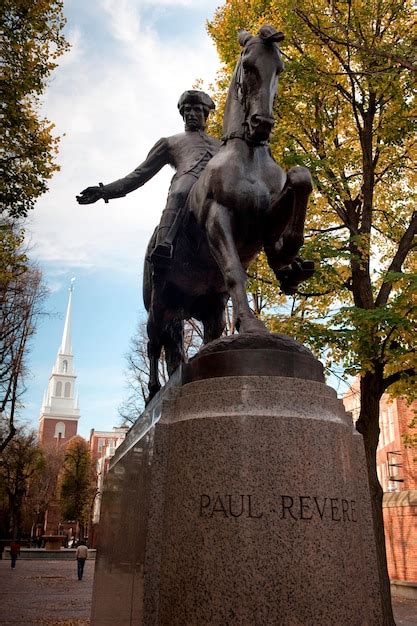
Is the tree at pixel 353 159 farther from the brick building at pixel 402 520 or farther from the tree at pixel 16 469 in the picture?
the tree at pixel 16 469

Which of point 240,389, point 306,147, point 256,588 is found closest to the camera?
point 256,588

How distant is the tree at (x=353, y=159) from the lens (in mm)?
12000

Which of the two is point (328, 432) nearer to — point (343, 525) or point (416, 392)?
point (343, 525)

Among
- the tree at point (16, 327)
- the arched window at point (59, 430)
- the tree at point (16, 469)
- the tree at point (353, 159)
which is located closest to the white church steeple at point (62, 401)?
the arched window at point (59, 430)

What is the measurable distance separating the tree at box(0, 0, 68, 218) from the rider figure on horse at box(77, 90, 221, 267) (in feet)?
27.2

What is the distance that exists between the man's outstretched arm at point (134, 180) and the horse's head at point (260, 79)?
5.94 ft

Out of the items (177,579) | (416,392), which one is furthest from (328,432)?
(416,392)

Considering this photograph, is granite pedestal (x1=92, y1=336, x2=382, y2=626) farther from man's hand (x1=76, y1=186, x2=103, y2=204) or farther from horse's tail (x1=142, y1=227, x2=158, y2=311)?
man's hand (x1=76, y1=186, x2=103, y2=204)

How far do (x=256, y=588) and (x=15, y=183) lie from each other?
505 inches

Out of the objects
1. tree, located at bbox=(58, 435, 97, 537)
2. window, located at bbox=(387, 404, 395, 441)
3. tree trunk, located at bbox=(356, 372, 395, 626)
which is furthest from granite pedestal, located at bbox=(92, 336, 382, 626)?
tree, located at bbox=(58, 435, 97, 537)

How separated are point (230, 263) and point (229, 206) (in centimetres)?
48

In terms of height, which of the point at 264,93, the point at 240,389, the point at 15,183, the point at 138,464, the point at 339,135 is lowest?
the point at 138,464

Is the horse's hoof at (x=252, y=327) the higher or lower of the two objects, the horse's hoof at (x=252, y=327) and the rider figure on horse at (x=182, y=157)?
the lower

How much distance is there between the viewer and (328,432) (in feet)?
12.7
